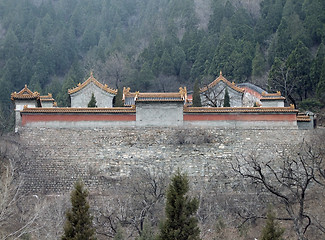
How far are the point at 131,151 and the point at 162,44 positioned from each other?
2292 centimetres

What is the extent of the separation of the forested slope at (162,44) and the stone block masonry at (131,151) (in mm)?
6639

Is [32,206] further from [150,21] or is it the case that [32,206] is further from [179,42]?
[150,21]

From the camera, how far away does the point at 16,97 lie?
21500 millimetres

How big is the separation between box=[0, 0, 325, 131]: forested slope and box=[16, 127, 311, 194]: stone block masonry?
21.8 feet

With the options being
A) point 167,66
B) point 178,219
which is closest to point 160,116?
point 178,219

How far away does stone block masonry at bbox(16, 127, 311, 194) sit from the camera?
63.8 ft

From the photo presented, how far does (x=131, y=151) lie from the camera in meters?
19.9

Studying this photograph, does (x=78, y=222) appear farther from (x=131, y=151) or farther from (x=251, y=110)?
(x=251, y=110)

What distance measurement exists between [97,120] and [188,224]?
26.7ft

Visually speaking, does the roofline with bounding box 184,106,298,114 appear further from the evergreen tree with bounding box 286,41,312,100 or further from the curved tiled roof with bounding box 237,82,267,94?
the evergreen tree with bounding box 286,41,312,100

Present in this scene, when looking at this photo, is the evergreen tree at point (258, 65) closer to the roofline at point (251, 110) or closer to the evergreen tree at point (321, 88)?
the evergreen tree at point (321, 88)

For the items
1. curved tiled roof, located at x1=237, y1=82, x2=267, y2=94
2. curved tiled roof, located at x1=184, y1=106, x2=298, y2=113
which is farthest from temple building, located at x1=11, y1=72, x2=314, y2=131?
curved tiled roof, located at x1=237, y1=82, x2=267, y2=94

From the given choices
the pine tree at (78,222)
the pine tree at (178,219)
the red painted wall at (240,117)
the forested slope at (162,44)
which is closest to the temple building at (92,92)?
the red painted wall at (240,117)

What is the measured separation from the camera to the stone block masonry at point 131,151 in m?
19.5
